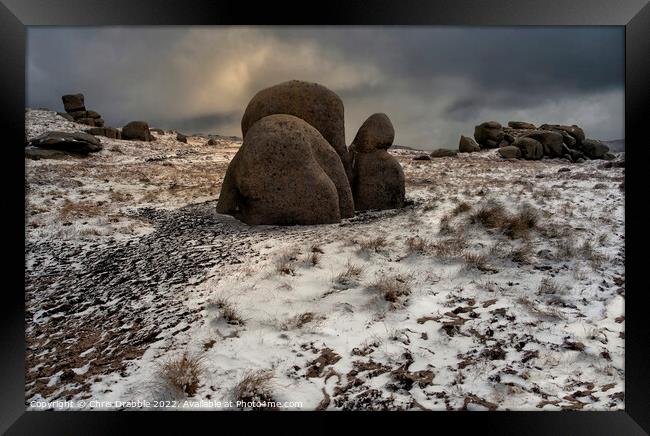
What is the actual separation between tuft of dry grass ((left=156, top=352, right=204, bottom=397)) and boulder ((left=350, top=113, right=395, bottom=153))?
→ 7138mm

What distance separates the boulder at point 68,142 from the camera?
47.7ft

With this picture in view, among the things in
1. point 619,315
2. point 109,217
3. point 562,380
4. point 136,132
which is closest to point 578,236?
point 619,315

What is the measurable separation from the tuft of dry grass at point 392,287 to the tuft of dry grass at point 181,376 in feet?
6.05

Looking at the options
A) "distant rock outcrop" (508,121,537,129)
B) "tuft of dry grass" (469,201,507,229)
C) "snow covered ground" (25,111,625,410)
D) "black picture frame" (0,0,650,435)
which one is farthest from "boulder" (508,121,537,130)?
"black picture frame" (0,0,650,435)

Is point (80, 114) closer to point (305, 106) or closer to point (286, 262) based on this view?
point (305, 106)

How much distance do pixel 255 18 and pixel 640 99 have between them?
3383mm

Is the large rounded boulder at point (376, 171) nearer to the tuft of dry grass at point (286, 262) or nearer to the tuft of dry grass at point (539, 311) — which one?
the tuft of dry grass at point (286, 262)

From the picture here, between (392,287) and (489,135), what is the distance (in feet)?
109

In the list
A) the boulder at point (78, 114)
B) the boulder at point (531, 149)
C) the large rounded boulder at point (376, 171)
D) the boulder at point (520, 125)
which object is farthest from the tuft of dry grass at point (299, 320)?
the boulder at point (520, 125)

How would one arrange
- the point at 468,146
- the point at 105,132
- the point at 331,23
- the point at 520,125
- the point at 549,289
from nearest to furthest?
the point at 331,23 < the point at 549,289 < the point at 105,132 < the point at 468,146 < the point at 520,125

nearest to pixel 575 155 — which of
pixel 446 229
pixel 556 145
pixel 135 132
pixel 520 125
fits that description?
pixel 556 145

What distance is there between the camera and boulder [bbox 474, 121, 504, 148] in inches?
1240

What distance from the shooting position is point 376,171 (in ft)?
27.8

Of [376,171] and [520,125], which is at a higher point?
[520,125]
